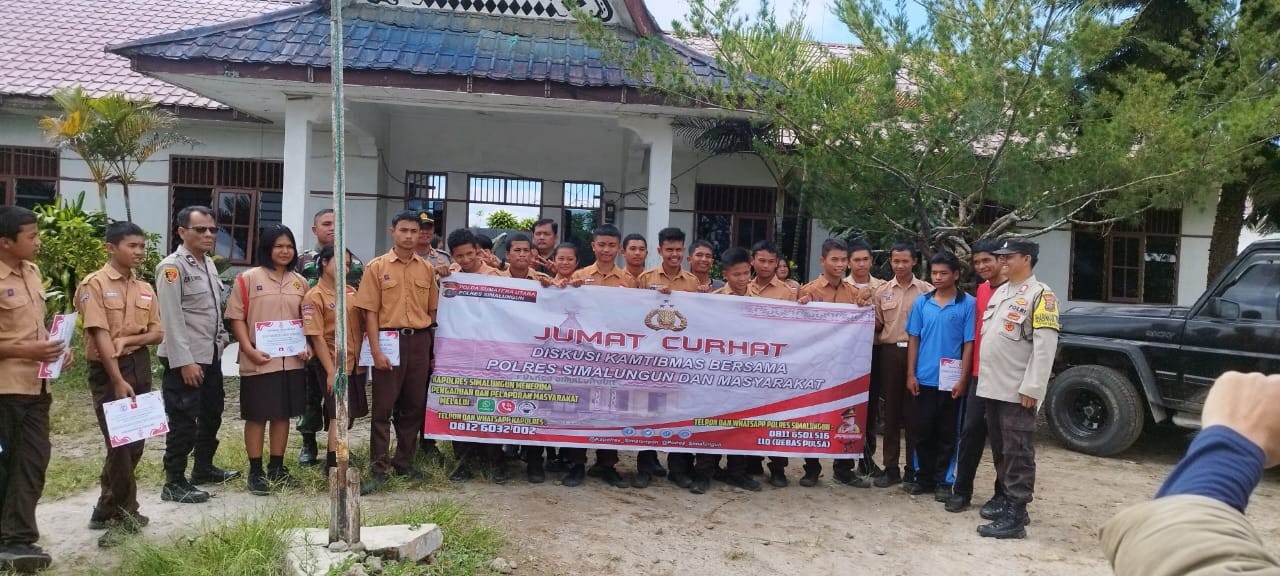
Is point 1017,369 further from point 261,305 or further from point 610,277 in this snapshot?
point 261,305

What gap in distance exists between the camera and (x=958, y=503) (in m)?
4.67

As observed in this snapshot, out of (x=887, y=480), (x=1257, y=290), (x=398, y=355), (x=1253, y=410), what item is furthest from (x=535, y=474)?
(x=1257, y=290)

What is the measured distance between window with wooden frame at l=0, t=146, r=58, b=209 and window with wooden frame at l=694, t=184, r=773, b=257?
8313mm

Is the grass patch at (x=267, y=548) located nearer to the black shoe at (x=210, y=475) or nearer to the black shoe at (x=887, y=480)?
the black shoe at (x=210, y=475)

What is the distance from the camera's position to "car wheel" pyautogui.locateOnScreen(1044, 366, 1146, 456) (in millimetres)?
6098

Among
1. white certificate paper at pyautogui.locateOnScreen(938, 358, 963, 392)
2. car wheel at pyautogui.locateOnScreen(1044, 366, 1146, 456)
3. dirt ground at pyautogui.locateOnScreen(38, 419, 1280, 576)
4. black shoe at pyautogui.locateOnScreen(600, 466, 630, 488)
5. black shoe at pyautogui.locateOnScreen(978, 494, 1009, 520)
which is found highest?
white certificate paper at pyautogui.locateOnScreen(938, 358, 963, 392)

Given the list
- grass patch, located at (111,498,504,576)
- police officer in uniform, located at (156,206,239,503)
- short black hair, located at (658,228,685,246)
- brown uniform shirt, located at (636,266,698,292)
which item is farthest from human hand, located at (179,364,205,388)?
short black hair, located at (658,228,685,246)

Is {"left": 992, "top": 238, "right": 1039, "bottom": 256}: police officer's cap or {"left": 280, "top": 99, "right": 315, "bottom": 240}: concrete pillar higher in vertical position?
{"left": 280, "top": 99, "right": 315, "bottom": 240}: concrete pillar

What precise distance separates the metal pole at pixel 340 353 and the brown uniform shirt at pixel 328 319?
125 cm

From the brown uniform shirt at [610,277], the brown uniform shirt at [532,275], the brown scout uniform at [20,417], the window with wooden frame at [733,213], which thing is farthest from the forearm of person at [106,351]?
the window with wooden frame at [733,213]

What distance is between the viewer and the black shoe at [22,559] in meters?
3.36

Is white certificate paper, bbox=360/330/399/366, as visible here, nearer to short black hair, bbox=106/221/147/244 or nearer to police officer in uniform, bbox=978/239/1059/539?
short black hair, bbox=106/221/147/244

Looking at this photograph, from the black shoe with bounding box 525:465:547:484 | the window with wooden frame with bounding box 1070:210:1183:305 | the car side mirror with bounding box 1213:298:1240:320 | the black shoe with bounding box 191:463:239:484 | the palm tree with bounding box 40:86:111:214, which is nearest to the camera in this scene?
the black shoe with bounding box 191:463:239:484

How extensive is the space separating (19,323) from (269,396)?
126 centimetres
